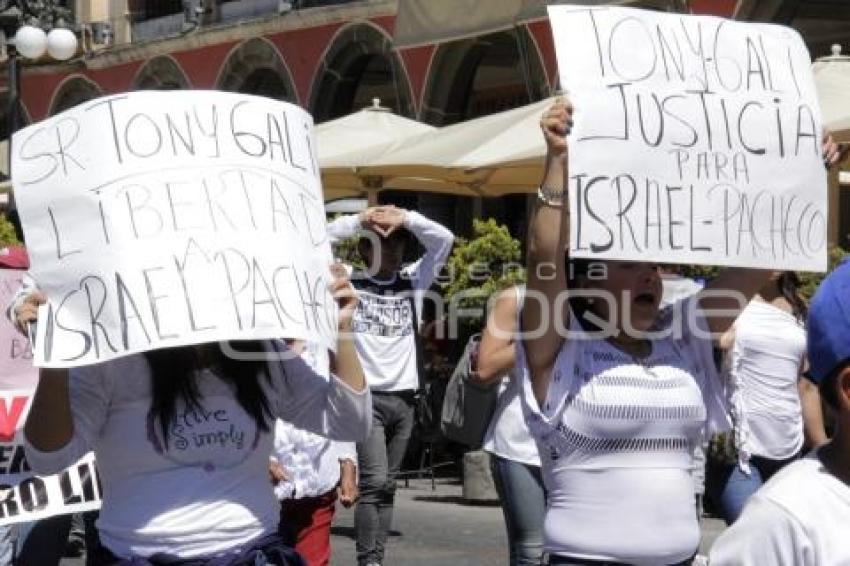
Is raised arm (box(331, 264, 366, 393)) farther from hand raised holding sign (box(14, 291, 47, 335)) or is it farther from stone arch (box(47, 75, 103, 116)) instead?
stone arch (box(47, 75, 103, 116))

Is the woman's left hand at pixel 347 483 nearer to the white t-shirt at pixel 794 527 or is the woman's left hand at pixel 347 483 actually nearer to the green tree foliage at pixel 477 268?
the white t-shirt at pixel 794 527

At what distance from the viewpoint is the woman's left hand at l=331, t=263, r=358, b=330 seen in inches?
185

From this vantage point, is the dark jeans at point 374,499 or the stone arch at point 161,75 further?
the stone arch at point 161,75

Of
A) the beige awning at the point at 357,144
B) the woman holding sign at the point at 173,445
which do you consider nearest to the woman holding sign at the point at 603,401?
the woman holding sign at the point at 173,445

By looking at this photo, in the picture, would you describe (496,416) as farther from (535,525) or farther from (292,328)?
(292,328)

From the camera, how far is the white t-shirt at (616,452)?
4.51m

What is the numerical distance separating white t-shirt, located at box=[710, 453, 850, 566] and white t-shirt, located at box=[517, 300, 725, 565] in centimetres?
183

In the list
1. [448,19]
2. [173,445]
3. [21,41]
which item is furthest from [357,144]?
[173,445]

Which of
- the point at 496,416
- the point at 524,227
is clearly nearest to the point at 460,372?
the point at 496,416

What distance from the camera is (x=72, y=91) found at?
31969 mm

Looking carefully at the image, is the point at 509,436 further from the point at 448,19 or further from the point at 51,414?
the point at 448,19

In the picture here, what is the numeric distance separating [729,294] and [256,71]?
23246mm

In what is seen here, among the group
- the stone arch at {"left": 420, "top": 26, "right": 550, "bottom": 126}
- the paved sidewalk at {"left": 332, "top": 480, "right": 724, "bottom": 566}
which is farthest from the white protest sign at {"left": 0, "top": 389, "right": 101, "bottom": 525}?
the stone arch at {"left": 420, "top": 26, "right": 550, "bottom": 126}

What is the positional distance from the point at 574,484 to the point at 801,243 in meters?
0.88
